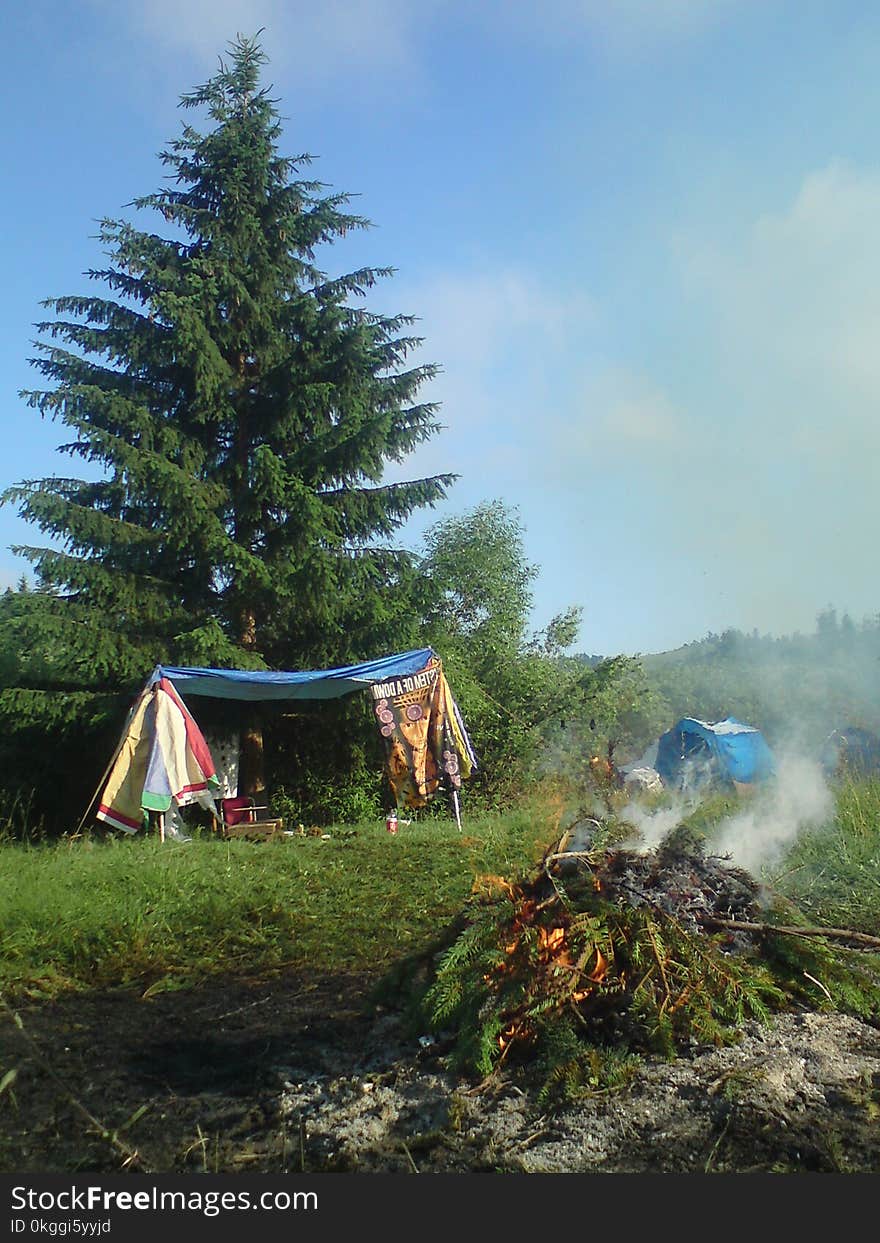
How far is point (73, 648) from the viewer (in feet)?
41.1

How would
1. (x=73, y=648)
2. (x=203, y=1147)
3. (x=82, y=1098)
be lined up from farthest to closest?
(x=73, y=648), (x=82, y=1098), (x=203, y=1147)

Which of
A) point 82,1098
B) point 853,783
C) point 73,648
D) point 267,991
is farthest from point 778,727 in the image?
point 82,1098

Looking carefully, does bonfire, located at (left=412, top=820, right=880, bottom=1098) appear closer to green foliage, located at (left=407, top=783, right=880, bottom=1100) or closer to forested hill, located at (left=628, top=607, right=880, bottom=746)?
green foliage, located at (left=407, top=783, right=880, bottom=1100)

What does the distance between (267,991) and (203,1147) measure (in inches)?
75.6

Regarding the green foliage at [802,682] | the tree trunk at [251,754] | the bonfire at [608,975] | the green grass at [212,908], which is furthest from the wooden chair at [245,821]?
the green foliage at [802,682]

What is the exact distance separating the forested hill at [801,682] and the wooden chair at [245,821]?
34.1 ft

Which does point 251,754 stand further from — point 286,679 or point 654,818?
point 654,818

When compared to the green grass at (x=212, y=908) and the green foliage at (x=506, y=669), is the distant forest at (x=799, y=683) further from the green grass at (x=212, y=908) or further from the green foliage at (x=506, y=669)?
the green grass at (x=212, y=908)

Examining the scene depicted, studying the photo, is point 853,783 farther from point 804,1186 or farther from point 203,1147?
point 203,1147

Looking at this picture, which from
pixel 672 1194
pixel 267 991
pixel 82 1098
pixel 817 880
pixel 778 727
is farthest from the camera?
pixel 778 727

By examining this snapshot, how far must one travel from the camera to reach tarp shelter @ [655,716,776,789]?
18031 mm

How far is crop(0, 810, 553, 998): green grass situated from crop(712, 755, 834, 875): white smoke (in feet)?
4.84

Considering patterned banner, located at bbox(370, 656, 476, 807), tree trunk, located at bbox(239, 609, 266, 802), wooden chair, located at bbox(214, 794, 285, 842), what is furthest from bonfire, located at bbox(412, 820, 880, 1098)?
tree trunk, located at bbox(239, 609, 266, 802)

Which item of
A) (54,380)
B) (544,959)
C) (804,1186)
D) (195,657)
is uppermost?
(54,380)
